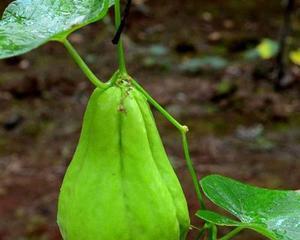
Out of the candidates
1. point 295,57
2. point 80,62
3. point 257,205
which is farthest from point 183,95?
point 80,62

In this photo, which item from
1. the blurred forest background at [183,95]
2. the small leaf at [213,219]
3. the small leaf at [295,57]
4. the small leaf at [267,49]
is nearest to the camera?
the small leaf at [213,219]

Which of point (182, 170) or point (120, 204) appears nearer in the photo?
point (120, 204)

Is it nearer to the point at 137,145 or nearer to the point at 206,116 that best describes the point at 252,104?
the point at 206,116

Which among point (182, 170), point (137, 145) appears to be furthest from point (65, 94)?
point (137, 145)

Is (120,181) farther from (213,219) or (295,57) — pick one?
(295,57)

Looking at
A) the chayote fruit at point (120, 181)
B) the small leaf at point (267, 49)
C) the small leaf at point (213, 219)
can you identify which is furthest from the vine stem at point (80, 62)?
the small leaf at point (267, 49)

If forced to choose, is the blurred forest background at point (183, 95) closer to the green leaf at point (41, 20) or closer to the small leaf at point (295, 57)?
the small leaf at point (295, 57)

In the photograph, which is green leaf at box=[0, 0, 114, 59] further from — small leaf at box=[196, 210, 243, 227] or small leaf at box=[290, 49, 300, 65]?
small leaf at box=[290, 49, 300, 65]
